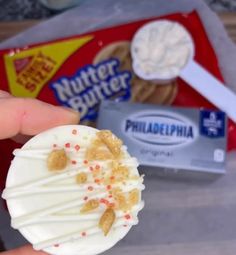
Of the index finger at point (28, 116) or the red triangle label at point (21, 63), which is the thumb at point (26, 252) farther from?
the red triangle label at point (21, 63)

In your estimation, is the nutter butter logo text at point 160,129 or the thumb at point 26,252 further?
the nutter butter logo text at point 160,129

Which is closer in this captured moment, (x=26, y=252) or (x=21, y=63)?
(x=26, y=252)

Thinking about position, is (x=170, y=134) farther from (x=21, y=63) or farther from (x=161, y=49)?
(x=21, y=63)

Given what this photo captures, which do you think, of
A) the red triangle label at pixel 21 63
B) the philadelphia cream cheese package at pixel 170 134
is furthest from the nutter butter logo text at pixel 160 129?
the red triangle label at pixel 21 63

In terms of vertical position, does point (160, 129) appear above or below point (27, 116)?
below

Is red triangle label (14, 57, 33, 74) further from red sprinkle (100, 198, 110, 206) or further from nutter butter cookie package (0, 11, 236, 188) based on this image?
red sprinkle (100, 198, 110, 206)

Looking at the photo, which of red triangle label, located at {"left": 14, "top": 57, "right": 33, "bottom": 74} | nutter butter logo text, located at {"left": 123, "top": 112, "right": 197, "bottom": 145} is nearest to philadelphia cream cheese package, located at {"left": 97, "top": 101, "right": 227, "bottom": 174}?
nutter butter logo text, located at {"left": 123, "top": 112, "right": 197, "bottom": 145}

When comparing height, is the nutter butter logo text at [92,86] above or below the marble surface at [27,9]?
below

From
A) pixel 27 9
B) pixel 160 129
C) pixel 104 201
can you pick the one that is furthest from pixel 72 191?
pixel 27 9
